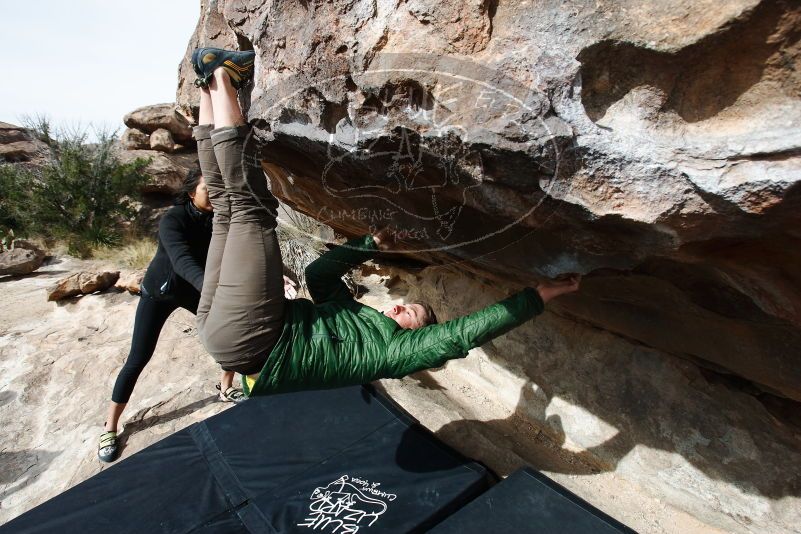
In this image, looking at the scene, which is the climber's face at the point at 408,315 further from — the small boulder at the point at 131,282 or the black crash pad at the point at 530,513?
the small boulder at the point at 131,282

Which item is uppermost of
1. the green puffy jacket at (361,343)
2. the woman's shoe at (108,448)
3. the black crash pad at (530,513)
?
the green puffy jacket at (361,343)

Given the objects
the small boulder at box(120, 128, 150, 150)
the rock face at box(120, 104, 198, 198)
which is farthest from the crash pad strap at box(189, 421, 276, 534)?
the small boulder at box(120, 128, 150, 150)

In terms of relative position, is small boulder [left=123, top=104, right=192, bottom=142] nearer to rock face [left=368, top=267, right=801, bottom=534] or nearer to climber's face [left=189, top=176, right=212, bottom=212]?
climber's face [left=189, top=176, right=212, bottom=212]

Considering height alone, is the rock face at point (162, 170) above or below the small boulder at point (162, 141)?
below

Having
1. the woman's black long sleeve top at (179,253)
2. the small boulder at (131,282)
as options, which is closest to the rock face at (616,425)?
the woman's black long sleeve top at (179,253)

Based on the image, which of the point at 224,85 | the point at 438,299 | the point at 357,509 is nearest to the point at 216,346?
the point at 224,85

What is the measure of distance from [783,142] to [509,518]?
1663mm

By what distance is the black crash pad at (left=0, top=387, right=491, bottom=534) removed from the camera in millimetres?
2057

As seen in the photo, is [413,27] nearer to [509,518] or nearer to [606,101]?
[606,101]

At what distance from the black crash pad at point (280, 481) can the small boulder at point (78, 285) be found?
303 cm

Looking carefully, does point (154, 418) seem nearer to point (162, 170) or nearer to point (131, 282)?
point (131, 282)

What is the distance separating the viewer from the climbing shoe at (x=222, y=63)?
1542 mm

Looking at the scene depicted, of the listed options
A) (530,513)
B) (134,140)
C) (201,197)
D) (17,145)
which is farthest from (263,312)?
(17,145)

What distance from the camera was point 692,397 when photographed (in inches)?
80.7
